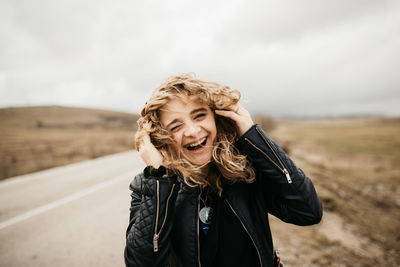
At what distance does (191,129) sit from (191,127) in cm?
3

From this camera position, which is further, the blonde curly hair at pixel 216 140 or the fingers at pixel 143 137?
the fingers at pixel 143 137

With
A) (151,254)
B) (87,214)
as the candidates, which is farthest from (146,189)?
(87,214)

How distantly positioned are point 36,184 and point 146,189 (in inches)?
276

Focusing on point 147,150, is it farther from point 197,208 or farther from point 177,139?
point 197,208

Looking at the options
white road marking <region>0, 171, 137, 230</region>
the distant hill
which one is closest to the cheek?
white road marking <region>0, 171, 137, 230</region>

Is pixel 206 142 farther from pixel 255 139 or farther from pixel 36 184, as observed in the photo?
pixel 36 184

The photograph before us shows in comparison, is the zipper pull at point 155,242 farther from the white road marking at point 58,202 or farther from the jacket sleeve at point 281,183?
the white road marking at point 58,202

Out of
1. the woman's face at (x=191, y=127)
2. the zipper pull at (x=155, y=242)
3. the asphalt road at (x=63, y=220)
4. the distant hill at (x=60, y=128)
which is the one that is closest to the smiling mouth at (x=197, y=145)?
the woman's face at (x=191, y=127)

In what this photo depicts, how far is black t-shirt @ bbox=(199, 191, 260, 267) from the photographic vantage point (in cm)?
152

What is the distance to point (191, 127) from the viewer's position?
1765 mm

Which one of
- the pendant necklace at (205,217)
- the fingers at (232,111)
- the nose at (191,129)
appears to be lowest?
the pendant necklace at (205,217)

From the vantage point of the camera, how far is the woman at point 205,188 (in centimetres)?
147

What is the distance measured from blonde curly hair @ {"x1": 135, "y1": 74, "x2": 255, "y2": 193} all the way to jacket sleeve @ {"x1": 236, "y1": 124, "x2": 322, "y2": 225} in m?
0.15

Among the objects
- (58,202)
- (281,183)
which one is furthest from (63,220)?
(281,183)
